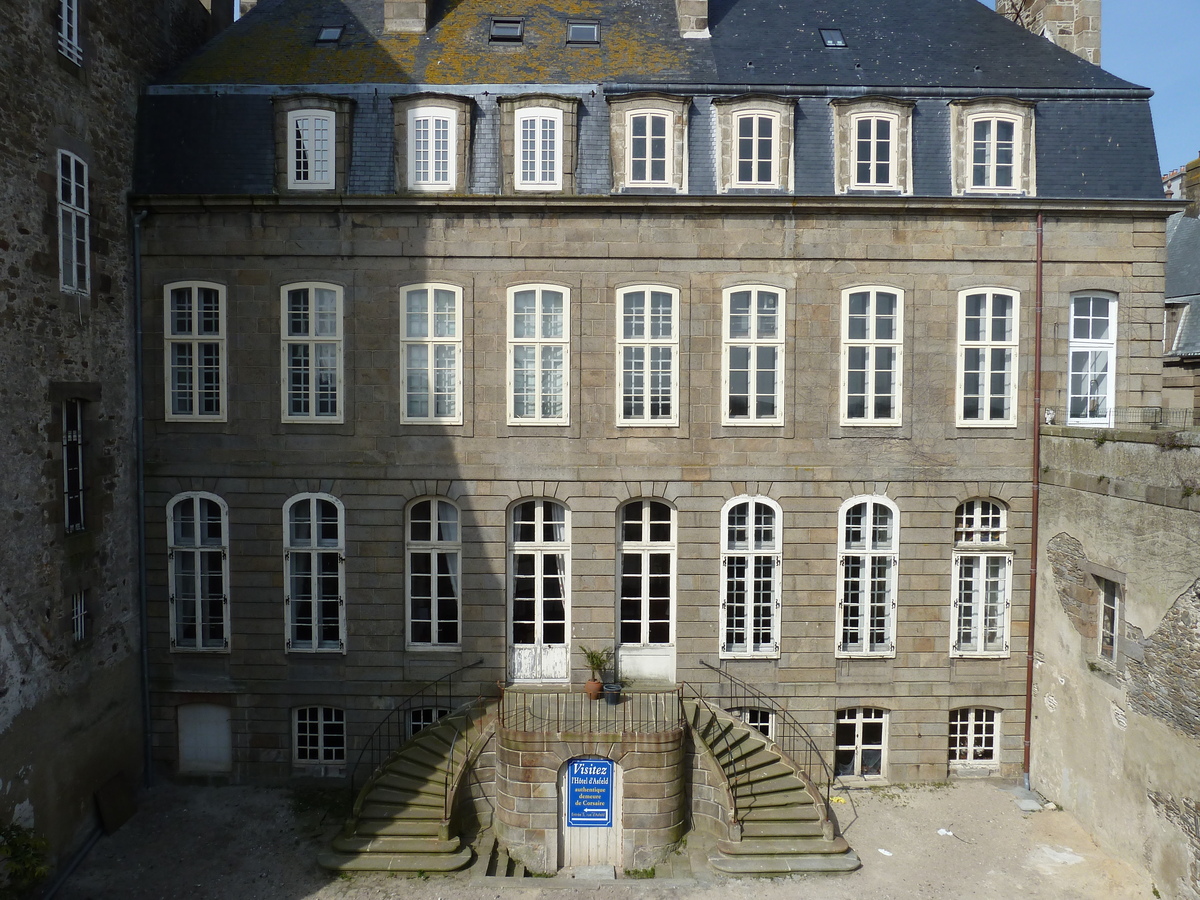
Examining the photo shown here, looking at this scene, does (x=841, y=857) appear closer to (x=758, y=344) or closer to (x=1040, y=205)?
(x=758, y=344)

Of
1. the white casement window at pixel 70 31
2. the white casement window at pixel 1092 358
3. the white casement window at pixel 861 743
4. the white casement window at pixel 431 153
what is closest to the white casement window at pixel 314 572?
the white casement window at pixel 431 153

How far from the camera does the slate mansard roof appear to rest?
46.5 feet

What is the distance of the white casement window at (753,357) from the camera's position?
14180 mm

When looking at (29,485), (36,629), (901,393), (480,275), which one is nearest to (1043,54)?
(901,393)

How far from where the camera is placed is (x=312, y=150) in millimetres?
14203

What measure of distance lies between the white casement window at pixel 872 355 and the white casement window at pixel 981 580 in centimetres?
250

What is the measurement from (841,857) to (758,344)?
8.74 m

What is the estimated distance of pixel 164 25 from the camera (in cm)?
1524

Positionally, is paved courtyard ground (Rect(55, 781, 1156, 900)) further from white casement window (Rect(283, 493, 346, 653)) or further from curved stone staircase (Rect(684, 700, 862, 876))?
white casement window (Rect(283, 493, 346, 653))

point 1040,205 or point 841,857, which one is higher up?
point 1040,205

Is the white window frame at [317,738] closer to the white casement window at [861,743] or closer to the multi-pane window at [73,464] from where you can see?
the multi-pane window at [73,464]

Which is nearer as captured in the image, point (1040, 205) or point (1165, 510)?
point (1165, 510)

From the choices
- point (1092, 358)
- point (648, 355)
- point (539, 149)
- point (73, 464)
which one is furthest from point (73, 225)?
point (1092, 358)

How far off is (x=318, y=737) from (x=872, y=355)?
12684 millimetres
